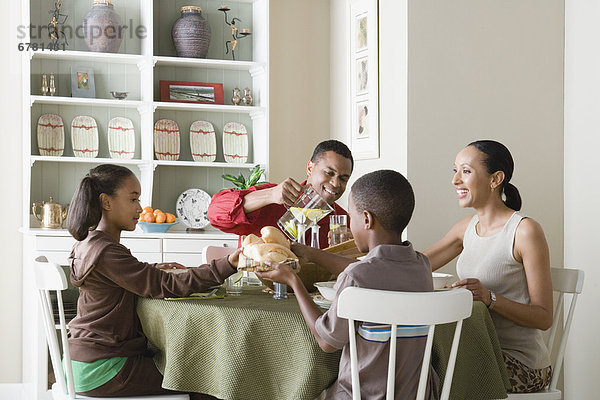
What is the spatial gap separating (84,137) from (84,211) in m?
2.06

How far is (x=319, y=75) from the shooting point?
4.70 meters

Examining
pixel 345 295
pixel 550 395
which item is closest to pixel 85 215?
pixel 345 295

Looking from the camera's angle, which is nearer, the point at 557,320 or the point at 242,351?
the point at 242,351

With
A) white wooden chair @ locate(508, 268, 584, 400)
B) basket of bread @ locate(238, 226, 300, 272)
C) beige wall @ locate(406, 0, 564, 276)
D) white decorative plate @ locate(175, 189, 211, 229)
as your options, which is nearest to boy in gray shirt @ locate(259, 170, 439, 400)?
basket of bread @ locate(238, 226, 300, 272)

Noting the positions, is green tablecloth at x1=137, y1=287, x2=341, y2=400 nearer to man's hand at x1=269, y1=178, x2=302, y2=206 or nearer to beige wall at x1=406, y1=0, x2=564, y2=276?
man's hand at x1=269, y1=178, x2=302, y2=206

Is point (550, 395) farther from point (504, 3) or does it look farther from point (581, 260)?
point (504, 3)

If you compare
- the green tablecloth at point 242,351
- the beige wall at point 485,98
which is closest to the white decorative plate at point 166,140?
the beige wall at point 485,98

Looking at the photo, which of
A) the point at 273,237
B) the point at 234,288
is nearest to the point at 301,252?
the point at 273,237

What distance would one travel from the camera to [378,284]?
1.80m

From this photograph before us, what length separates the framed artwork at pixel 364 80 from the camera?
12.9 ft

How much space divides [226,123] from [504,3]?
176 centimetres

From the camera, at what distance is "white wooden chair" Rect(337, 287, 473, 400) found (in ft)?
5.55

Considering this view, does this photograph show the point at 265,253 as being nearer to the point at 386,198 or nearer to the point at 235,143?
the point at 386,198

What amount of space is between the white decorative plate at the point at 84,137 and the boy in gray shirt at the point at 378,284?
105 inches
